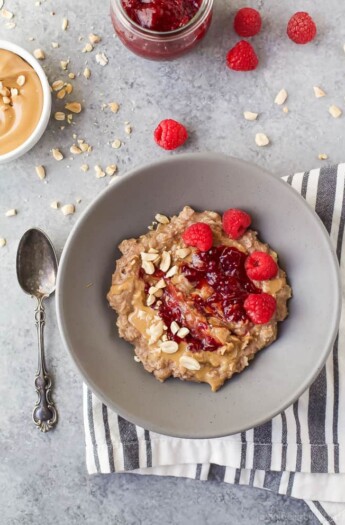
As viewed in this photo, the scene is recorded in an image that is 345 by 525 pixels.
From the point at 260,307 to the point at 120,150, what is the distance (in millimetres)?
790

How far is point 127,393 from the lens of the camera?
81.7 inches

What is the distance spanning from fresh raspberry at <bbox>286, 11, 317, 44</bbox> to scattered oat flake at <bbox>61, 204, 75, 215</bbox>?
0.95 m

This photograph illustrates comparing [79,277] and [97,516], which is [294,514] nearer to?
[97,516]

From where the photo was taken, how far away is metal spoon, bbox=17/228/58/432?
7.59ft

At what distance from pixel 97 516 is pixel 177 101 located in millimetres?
1435

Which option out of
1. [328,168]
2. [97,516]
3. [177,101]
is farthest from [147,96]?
[97,516]

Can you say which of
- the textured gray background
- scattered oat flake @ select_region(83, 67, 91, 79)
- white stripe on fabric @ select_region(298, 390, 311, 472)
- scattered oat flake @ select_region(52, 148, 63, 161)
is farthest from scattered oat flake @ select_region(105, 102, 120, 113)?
white stripe on fabric @ select_region(298, 390, 311, 472)

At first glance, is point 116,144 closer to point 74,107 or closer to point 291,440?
point 74,107

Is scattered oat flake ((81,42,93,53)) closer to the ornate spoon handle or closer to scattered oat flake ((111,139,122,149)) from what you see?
scattered oat flake ((111,139,122,149))

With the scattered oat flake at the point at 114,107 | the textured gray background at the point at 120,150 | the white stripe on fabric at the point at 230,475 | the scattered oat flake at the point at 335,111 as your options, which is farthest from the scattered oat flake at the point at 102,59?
the white stripe on fabric at the point at 230,475

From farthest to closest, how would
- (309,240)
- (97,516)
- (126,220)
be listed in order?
(97,516) → (126,220) → (309,240)

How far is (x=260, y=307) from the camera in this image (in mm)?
1967

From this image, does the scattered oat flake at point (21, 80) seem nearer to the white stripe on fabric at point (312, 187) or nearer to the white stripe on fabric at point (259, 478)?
the white stripe on fabric at point (312, 187)

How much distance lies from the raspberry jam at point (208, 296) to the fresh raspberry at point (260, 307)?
0.04m
